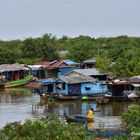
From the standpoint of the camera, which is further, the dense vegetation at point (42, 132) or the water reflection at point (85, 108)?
the water reflection at point (85, 108)

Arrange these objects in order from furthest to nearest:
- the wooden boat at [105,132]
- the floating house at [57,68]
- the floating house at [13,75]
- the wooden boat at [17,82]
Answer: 1. the floating house at [57,68]
2. the floating house at [13,75]
3. the wooden boat at [17,82]
4. the wooden boat at [105,132]

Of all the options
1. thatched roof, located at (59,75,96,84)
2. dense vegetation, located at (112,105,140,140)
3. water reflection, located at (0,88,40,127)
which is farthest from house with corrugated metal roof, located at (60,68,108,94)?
dense vegetation, located at (112,105,140,140)

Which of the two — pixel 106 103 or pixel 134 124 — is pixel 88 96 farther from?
pixel 134 124

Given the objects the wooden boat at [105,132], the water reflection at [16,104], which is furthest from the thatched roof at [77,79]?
the wooden boat at [105,132]

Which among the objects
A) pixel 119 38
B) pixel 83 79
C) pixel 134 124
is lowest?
pixel 134 124

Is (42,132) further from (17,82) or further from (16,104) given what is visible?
(17,82)

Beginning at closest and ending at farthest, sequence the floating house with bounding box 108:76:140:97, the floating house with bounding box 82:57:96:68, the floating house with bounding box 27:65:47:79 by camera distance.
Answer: the floating house with bounding box 108:76:140:97, the floating house with bounding box 82:57:96:68, the floating house with bounding box 27:65:47:79

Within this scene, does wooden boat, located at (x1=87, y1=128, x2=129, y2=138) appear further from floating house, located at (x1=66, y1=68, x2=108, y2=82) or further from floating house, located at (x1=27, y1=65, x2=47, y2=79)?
floating house, located at (x1=27, y1=65, x2=47, y2=79)

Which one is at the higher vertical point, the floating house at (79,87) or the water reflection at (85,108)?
the floating house at (79,87)

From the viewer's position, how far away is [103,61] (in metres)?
47.9

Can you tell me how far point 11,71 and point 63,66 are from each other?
17.9 feet

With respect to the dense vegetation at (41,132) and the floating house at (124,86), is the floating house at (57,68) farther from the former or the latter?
the dense vegetation at (41,132)

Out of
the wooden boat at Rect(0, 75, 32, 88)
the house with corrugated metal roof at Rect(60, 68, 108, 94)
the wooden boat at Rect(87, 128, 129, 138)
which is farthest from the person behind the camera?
the wooden boat at Rect(0, 75, 32, 88)

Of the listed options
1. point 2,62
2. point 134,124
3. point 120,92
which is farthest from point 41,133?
point 2,62
